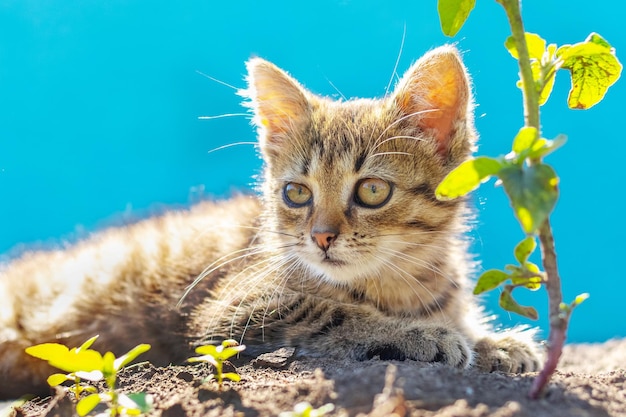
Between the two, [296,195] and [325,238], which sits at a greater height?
[296,195]

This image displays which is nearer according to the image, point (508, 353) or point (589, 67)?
point (589, 67)

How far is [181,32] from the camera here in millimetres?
2719

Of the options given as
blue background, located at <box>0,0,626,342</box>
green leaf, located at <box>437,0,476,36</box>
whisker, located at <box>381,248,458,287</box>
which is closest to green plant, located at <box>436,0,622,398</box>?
green leaf, located at <box>437,0,476,36</box>

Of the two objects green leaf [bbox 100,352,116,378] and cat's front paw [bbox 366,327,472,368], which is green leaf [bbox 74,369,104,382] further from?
cat's front paw [bbox 366,327,472,368]

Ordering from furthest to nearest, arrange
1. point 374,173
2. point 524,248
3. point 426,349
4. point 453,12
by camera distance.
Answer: point 374,173
point 426,349
point 453,12
point 524,248

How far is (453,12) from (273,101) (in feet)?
3.17

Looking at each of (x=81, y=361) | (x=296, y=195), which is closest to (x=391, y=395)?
(x=81, y=361)

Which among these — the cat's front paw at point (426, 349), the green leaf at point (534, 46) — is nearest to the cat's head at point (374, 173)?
the cat's front paw at point (426, 349)

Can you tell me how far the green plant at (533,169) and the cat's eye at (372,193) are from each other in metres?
0.56

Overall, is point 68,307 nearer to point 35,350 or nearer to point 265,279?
point 265,279

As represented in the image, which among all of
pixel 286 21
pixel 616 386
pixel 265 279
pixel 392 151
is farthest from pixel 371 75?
pixel 616 386

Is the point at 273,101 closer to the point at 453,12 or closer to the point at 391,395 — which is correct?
the point at 453,12

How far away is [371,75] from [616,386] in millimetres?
1815

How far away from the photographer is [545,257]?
853mm
